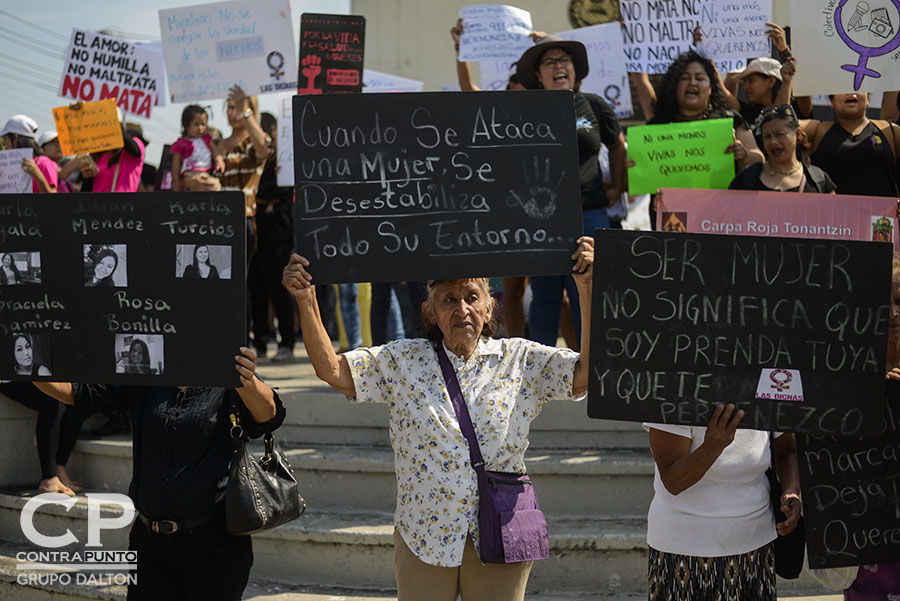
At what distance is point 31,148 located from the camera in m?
7.92

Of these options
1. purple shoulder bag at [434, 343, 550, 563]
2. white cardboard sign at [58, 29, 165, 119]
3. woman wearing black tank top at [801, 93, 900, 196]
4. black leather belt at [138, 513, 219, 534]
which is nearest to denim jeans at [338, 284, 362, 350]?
white cardboard sign at [58, 29, 165, 119]

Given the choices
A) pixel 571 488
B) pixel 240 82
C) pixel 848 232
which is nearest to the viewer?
pixel 848 232

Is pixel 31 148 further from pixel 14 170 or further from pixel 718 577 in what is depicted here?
pixel 718 577

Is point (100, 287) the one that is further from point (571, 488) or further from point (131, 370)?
point (571, 488)

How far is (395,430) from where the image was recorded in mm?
3561

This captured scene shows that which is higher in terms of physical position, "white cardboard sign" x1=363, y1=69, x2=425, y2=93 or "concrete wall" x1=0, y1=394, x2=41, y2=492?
"white cardboard sign" x1=363, y1=69, x2=425, y2=93

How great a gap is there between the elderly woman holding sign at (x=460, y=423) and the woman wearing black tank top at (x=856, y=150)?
299cm

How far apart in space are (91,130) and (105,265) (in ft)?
14.7

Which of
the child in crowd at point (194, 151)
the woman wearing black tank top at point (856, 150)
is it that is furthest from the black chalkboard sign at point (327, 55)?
the woman wearing black tank top at point (856, 150)

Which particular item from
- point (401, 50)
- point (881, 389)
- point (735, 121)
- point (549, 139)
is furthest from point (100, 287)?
point (401, 50)

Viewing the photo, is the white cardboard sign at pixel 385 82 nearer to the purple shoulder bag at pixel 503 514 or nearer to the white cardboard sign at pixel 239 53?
the white cardboard sign at pixel 239 53

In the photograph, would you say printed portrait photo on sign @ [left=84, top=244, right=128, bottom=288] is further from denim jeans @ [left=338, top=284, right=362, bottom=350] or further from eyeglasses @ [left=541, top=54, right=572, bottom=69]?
denim jeans @ [left=338, top=284, right=362, bottom=350]

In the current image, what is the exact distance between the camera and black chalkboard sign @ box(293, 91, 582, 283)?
139 inches

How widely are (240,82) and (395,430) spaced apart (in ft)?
15.9
